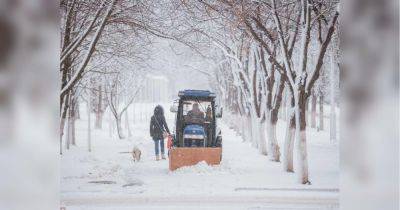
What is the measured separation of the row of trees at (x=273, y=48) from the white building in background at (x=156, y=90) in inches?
790

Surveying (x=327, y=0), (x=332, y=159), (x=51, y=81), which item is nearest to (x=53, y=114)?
(x=51, y=81)

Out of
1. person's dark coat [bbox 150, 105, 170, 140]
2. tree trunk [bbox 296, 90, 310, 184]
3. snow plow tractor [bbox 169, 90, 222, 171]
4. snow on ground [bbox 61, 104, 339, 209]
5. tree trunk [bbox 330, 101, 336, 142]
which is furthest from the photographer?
tree trunk [bbox 330, 101, 336, 142]

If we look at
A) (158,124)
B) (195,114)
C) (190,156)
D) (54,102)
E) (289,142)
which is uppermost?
(54,102)

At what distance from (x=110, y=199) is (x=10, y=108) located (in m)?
3.97

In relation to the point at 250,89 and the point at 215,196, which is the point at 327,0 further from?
the point at 250,89

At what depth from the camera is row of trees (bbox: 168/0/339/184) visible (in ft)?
32.2

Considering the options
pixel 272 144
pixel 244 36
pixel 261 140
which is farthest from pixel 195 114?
pixel 261 140

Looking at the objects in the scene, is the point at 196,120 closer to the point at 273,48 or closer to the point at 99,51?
the point at 273,48

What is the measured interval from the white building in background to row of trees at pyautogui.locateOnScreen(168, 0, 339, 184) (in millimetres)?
20079

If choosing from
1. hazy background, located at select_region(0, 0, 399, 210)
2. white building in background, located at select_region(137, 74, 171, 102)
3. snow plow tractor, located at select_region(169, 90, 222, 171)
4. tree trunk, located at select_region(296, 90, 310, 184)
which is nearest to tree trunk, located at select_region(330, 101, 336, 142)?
snow plow tractor, located at select_region(169, 90, 222, 171)

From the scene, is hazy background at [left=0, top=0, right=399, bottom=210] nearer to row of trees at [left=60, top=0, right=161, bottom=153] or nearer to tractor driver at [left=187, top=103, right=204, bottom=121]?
row of trees at [left=60, top=0, right=161, bottom=153]

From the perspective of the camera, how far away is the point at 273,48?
13117 mm

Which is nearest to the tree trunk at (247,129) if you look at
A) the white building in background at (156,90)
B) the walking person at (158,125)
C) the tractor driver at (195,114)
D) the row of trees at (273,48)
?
the row of trees at (273,48)

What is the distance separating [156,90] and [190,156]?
37.8 m
